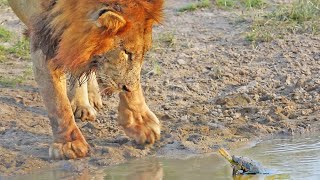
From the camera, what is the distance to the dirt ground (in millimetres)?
6441

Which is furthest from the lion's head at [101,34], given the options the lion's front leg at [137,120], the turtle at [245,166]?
the turtle at [245,166]

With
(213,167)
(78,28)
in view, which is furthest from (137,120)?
(78,28)

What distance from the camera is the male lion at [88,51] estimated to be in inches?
221

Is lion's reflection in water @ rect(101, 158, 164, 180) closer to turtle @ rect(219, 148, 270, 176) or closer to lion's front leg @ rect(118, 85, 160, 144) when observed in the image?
lion's front leg @ rect(118, 85, 160, 144)

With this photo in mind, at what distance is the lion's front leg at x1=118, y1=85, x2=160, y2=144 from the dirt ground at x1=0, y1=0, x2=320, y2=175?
72 millimetres

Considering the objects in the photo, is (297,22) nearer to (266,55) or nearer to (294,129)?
(266,55)

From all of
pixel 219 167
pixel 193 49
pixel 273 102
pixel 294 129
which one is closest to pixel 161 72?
pixel 193 49

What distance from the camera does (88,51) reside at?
221 inches

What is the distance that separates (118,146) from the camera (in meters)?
6.42

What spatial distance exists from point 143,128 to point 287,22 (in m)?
3.11

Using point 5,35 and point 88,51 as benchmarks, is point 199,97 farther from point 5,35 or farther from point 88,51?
point 5,35

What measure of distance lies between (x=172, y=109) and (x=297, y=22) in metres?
2.34

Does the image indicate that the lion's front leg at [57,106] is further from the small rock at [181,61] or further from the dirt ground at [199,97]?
the small rock at [181,61]

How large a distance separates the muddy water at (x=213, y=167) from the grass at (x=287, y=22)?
2530 mm
